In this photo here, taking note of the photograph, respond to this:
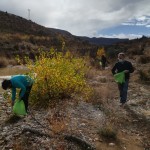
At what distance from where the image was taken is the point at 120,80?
1231 cm

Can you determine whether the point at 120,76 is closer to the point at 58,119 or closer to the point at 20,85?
the point at 58,119

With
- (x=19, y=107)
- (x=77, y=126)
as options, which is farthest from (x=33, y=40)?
(x=77, y=126)

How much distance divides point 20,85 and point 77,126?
1859mm

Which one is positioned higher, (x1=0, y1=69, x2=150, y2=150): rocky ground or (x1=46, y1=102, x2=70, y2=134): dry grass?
(x1=46, y1=102, x2=70, y2=134): dry grass

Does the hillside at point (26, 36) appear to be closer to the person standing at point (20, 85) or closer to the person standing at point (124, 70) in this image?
the person standing at point (124, 70)

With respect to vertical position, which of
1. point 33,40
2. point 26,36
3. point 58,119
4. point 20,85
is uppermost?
point 20,85

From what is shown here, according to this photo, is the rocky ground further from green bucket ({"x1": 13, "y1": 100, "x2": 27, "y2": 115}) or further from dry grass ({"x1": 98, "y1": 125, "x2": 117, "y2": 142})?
green bucket ({"x1": 13, "y1": 100, "x2": 27, "y2": 115})

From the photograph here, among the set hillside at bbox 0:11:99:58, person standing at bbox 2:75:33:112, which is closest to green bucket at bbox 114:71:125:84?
person standing at bbox 2:75:33:112

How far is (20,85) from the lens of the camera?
9.30 meters

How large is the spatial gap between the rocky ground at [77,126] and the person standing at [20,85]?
59 cm

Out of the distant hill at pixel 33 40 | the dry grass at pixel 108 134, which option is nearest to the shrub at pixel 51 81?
the dry grass at pixel 108 134

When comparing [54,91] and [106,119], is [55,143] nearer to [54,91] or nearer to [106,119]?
[106,119]

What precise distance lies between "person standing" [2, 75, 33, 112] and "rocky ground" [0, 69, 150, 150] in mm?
586

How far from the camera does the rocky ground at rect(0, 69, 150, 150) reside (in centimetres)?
776
